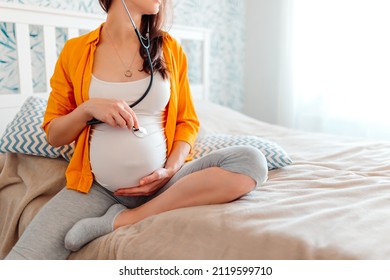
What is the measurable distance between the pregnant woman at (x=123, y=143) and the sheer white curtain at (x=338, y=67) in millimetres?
1550

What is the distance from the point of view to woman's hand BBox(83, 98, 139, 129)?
0.90m

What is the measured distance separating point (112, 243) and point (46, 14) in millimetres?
1066

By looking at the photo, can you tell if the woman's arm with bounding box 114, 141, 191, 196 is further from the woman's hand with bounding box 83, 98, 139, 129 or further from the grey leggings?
the woman's hand with bounding box 83, 98, 139, 129

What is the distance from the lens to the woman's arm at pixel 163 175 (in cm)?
98

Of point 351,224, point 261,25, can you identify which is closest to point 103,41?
point 351,224

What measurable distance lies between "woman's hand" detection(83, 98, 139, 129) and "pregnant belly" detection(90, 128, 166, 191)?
6 cm

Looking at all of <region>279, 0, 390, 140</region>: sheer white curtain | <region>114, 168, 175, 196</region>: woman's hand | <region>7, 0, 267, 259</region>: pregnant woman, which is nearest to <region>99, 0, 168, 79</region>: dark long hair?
<region>7, 0, 267, 259</region>: pregnant woman

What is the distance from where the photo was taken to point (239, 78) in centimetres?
292

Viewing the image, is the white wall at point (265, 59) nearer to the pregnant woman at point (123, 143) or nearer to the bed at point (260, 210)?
the bed at point (260, 210)

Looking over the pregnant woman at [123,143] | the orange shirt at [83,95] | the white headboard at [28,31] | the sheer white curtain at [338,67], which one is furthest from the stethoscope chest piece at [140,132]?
the sheer white curtain at [338,67]

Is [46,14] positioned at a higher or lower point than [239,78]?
higher

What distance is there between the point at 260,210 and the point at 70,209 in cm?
45

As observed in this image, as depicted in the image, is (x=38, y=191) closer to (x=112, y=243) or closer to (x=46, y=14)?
(x=112, y=243)
